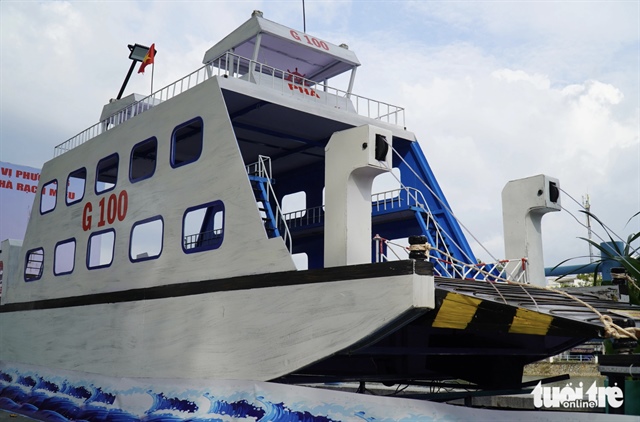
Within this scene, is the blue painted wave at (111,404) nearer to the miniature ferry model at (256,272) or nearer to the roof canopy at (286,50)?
the miniature ferry model at (256,272)

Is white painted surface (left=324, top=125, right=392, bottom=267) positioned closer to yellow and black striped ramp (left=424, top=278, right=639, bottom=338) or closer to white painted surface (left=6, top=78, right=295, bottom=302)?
white painted surface (left=6, top=78, right=295, bottom=302)

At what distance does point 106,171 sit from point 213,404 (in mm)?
7631

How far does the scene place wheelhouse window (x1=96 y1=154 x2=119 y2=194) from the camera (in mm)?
11223

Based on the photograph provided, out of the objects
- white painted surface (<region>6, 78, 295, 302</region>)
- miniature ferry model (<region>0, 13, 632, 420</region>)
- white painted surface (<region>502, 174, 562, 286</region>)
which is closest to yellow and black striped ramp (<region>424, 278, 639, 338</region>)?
miniature ferry model (<region>0, 13, 632, 420</region>)

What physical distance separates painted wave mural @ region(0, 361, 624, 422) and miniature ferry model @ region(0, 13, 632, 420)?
7cm

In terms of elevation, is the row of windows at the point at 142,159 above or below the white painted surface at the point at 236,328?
above

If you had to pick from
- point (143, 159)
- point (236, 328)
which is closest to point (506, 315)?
point (236, 328)

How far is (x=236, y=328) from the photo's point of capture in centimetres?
764

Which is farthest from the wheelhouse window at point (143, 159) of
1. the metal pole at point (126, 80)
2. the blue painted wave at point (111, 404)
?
the blue painted wave at point (111, 404)

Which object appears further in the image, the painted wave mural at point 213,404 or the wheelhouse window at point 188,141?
the wheelhouse window at point 188,141

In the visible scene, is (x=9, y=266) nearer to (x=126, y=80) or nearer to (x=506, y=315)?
(x=126, y=80)

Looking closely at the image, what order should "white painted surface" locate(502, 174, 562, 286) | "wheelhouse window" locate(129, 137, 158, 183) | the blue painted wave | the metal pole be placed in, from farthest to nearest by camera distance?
the metal pole < "wheelhouse window" locate(129, 137, 158, 183) < "white painted surface" locate(502, 174, 562, 286) < the blue painted wave

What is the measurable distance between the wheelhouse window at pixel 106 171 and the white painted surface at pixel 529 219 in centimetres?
639

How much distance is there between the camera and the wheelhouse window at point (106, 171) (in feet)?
36.8
